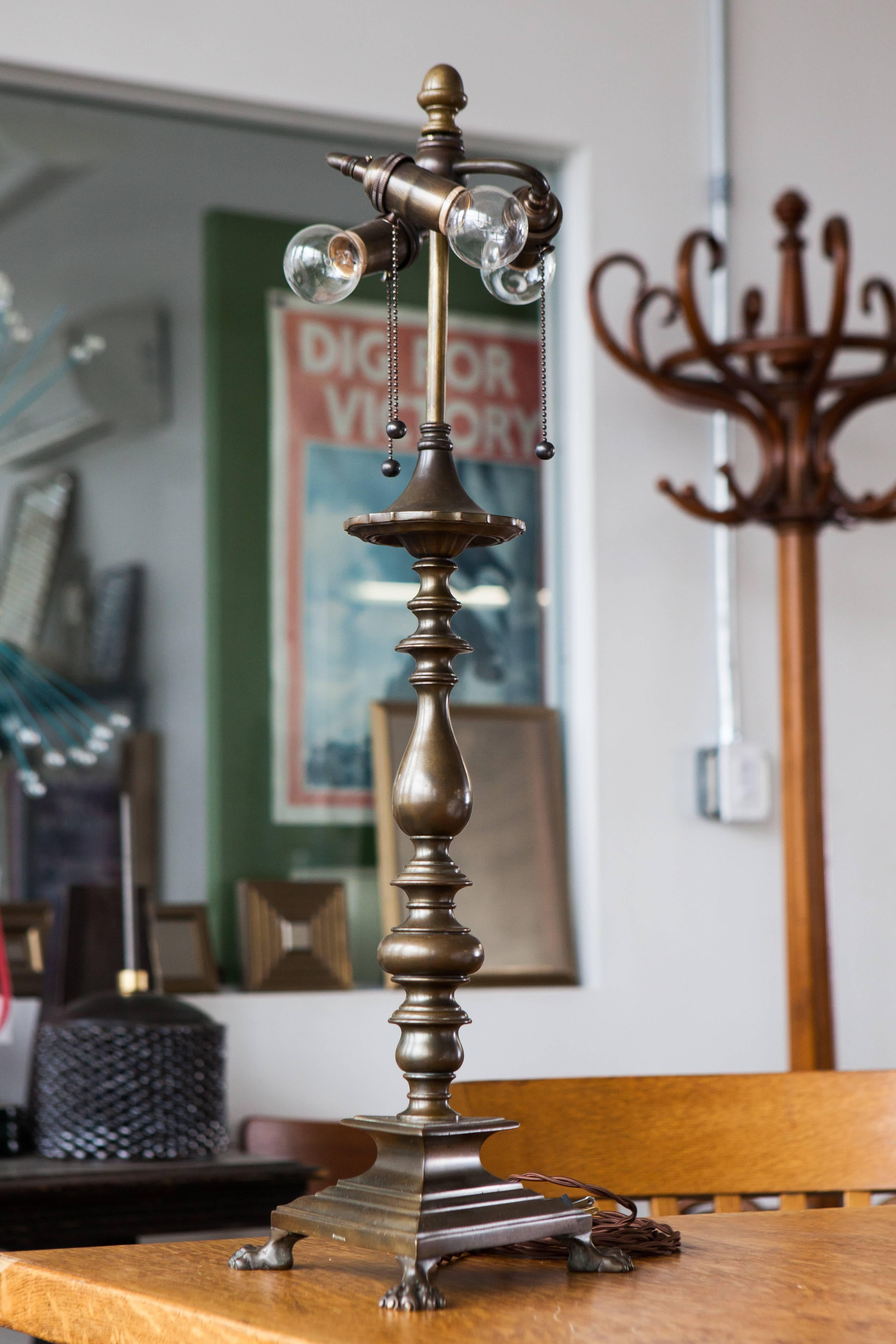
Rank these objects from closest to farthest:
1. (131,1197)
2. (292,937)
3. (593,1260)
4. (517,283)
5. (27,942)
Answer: (593,1260) < (517,283) < (131,1197) < (27,942) < (292,937)

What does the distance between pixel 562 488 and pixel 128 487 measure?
0.74m

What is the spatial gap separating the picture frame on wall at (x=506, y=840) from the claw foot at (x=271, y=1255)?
5.20ft

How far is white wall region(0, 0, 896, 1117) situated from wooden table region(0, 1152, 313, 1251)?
50cm

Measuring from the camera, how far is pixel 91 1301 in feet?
2.60

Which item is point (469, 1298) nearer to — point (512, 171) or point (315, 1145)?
point (512, 171)

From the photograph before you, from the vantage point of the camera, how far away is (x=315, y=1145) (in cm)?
203

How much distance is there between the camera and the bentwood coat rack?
2389 millimetres

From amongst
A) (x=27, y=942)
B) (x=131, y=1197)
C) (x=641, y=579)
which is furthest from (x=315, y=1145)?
(x=641, y=579)

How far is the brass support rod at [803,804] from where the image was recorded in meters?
2.37

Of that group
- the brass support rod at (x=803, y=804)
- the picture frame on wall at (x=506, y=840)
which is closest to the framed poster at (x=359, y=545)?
the picture frame on wall at (x=506, y=840)

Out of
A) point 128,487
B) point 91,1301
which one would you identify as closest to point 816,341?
point 128,487

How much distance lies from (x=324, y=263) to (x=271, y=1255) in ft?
1.85

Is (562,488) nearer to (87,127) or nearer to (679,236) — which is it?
(679,236)

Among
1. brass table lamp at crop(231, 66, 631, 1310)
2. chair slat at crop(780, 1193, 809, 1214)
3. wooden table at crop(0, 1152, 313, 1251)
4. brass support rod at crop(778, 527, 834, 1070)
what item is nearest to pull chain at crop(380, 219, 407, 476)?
brass table lamp at crop(231, 66, 631, 1310)
